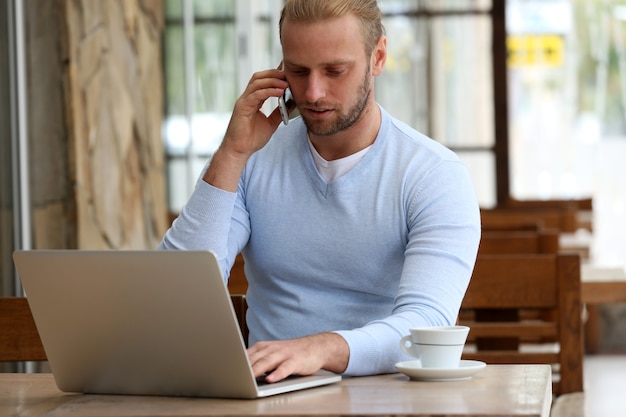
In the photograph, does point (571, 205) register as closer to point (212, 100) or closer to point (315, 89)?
point (212, 100)

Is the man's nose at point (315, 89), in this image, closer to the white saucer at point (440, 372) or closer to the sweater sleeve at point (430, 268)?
the sweater sleeve at point (430, 268)

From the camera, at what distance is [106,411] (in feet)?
4.58

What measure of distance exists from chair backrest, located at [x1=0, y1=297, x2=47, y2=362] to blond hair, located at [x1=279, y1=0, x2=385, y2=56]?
0.66 meters

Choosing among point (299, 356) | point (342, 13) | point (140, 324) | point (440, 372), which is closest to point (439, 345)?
point (440, 372)

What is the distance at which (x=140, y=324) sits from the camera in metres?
1.46

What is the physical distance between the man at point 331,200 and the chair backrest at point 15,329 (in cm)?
30

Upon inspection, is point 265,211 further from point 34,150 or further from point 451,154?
point 34,150

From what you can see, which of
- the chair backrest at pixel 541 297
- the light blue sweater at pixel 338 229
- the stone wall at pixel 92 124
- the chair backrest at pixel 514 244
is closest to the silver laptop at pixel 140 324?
the light blue sweater at pixel 338 229

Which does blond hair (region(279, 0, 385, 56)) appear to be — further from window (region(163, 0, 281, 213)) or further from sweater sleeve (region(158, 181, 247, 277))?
window (region(163, 0, 281, 213))

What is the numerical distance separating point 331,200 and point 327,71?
21 centimetres

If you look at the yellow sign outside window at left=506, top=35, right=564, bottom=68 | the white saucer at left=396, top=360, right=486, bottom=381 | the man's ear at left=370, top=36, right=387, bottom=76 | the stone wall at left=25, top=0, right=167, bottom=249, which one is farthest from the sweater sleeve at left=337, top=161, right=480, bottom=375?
the yellow sign outside window at left=506, top=35, right=564, bottom=68

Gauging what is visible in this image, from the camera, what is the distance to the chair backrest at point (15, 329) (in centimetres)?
209

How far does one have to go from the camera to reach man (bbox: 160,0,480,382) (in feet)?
6.15

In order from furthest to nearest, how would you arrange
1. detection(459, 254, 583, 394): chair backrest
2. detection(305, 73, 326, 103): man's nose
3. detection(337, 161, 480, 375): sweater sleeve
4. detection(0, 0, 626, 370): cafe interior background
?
detection(0, 0, 626, 370): cafe interior background → detection(459, 254, 583, 394): chair backrest → detection(305, 73, 326, 103): man's nose → detection(337, 161, 480, 375): sweater sleeve
